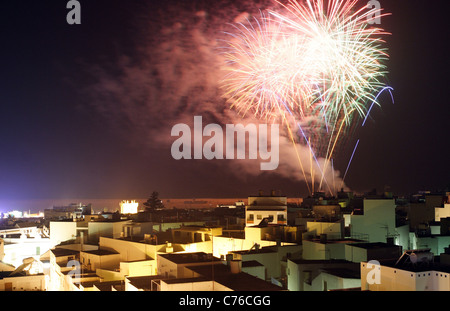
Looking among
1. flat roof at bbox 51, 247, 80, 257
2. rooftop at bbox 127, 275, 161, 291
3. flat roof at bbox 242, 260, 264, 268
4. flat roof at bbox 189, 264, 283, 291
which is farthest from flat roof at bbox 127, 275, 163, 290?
flat roof at bbox 51, 247, 80, 257

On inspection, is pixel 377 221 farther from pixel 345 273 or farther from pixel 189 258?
pixel 189 258

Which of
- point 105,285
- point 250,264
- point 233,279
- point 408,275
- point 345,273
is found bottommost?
point 105,285

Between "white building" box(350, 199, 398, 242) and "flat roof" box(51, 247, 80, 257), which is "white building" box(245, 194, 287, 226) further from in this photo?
"flat roof" box(51, 247, 80, 257)

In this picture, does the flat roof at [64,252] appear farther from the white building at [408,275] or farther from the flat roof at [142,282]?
the white building at [408,275]

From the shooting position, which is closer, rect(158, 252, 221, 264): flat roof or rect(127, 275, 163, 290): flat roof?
rect(127, 275, 163, 290): flat roof

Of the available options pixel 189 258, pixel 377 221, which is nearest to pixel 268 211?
pixel 377 221

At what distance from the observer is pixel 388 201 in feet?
70.2

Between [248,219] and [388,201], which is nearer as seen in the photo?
[388,201]

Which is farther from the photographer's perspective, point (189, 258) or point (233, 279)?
point (189, 258)

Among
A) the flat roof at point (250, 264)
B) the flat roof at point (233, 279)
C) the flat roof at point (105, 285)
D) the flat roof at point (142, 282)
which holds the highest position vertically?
the flat roof at point (233, 279)

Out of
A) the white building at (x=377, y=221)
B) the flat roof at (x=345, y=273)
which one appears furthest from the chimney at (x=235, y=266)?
the white building at (x=377, y=221)
